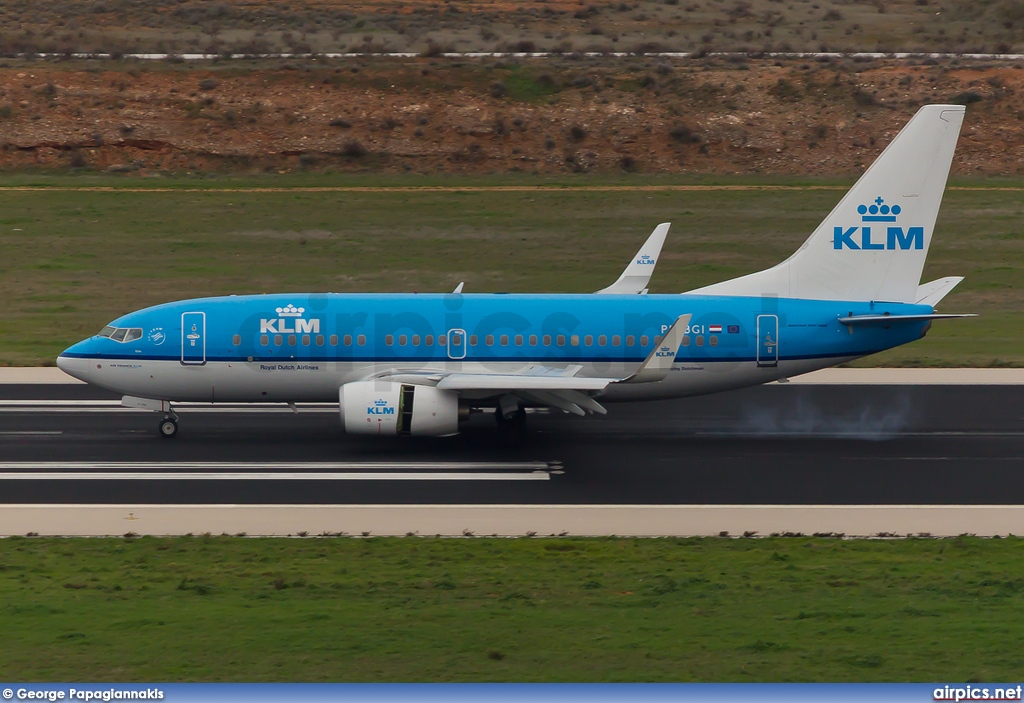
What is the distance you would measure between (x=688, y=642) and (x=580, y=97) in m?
65.7

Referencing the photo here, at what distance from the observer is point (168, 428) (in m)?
29.6

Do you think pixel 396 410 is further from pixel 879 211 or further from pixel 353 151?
pixel 353 151

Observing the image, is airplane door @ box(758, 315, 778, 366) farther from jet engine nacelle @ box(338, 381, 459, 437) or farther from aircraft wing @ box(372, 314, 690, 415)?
jet engine nacelle @ box(338, 381, 459, 437)

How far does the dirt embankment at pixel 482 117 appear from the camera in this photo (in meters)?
72.9

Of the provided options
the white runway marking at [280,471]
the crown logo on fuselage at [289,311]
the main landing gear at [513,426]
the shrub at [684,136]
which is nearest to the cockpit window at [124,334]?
the crown logo on fuselage at [289,311]

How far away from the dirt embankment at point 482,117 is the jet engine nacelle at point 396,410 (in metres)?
46.9

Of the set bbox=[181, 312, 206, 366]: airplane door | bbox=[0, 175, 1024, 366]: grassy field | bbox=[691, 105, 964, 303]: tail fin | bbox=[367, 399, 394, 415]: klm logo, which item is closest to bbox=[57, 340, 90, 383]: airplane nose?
bbox=[181, 312, 206, 366]: airplane door

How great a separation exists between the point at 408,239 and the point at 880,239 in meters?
33.3

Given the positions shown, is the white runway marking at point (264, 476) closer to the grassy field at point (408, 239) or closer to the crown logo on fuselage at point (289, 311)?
the crown logo on fuselage at point (289, 311)

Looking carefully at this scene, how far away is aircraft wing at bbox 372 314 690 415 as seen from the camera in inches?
1006

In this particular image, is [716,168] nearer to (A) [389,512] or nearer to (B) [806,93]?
(B) [806,93]

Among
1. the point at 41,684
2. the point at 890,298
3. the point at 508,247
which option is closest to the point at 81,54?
the point at 508,247

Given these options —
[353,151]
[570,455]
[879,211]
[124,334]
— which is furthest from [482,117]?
[570,455]

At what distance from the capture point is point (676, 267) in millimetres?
56812
